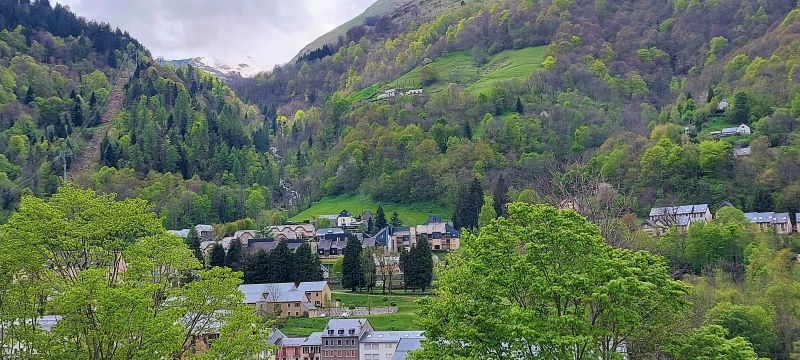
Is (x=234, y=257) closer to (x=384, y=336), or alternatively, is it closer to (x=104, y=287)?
(x=384, y=336)

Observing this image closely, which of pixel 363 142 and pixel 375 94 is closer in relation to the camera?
pixel 363 142

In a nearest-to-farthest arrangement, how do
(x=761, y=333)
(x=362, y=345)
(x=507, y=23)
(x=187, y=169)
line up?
(x=761, y=333)
(x=362, y=345)
(x=187, y=169)
(x=507, y=23)

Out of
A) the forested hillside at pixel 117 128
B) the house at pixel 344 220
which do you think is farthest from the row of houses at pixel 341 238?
the forested hillside at pixel 117 128

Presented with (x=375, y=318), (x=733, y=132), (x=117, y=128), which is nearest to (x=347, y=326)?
(x=375, y=318)

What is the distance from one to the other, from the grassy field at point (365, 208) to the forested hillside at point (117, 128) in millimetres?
8246

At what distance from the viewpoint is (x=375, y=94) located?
570ft

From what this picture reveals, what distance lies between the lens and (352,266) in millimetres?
77562

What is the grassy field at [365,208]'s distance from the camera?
114338mm

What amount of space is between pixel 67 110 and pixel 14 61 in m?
19.5

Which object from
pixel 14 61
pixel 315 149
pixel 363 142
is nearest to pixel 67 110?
→ pixel 14 61

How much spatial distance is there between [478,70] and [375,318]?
117427 millimetres

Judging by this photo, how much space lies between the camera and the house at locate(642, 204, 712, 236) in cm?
8488

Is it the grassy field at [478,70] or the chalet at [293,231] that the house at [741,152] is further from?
the grassy field at [478,70]

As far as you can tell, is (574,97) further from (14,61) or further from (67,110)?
(14,61)
